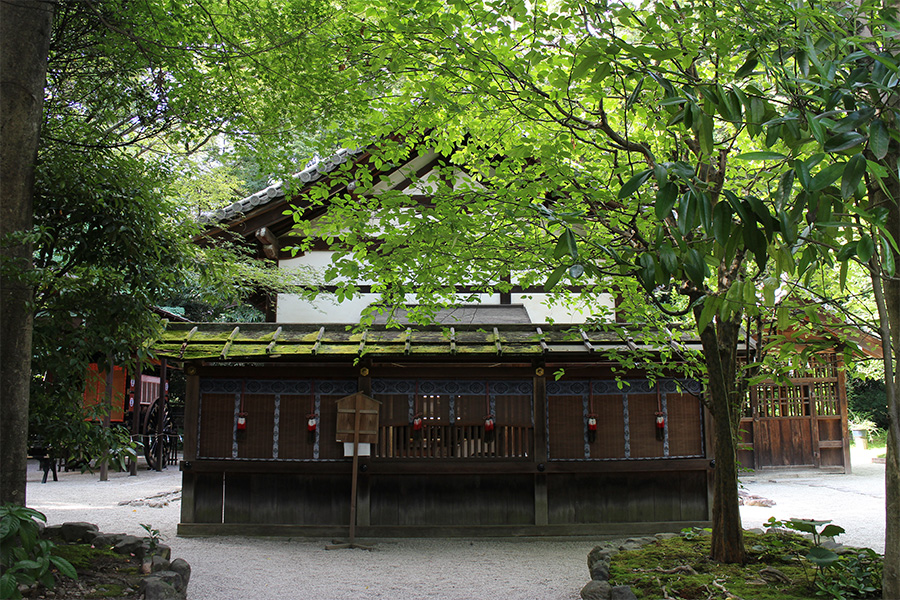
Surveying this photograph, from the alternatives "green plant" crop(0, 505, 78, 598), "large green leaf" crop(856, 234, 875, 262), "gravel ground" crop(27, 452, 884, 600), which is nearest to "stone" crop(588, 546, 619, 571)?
"gravel ground" crop(27, 452, 884, 600)

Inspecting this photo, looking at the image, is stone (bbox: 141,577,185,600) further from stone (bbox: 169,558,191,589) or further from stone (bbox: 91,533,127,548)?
stone (bbox: 91,533,127,548)

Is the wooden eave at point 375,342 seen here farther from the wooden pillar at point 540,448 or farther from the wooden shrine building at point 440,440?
the wooden pillar at point 540,448

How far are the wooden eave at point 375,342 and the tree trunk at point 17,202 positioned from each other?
316 cm

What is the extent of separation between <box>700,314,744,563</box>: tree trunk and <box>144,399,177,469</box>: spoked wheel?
1311 centimetres

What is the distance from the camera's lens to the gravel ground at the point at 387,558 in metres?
5.79

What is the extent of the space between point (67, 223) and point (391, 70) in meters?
2.93

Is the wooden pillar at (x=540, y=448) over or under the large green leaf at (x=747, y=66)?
under

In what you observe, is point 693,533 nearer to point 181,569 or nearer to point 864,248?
point 181,569

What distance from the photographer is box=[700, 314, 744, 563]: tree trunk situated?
500 cm

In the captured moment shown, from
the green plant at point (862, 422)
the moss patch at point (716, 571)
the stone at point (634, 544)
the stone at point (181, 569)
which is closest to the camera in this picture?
the moss patch at point (716, 571)

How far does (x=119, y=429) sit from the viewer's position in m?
5.58

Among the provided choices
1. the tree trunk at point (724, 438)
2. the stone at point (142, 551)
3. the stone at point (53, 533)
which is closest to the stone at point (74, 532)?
the stone at point (53, 533)

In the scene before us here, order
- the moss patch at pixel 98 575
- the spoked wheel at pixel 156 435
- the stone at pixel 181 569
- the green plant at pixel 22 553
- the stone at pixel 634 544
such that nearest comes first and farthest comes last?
the green plant at pixel 22 553
the moss patch at pixel 98 575
the stone at pixel 181 569
the stone at pixel 634 544
the spoked wheel at pixel 156 435

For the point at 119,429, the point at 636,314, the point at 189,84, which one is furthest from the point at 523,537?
the point at 189,84
